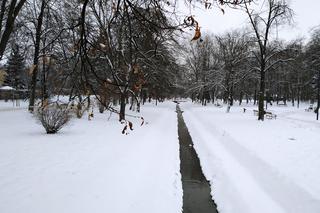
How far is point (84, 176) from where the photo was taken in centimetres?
853

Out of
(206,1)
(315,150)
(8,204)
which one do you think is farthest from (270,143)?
(206,1)

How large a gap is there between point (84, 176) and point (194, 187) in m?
3.35

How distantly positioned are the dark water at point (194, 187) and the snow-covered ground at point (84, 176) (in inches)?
10.5

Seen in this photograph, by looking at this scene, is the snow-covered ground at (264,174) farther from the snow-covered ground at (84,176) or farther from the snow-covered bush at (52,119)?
the snow-covered bush at (52,119)

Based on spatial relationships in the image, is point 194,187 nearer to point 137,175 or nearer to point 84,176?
point 137,175

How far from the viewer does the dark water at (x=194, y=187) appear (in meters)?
7.87

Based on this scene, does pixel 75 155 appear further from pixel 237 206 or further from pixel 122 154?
pixel 237 206

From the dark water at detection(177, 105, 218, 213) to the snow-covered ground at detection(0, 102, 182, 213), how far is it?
Result: 0.27m

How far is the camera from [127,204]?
704 cm

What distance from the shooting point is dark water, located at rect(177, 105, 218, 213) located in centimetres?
787

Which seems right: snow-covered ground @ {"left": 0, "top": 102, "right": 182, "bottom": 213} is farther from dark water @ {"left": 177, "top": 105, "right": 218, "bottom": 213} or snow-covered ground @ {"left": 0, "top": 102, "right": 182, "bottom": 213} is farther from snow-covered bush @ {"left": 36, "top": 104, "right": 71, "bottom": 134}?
snow-covered bush @ {"left": 36, "top": 104, "right": 71, "bottom": 134}

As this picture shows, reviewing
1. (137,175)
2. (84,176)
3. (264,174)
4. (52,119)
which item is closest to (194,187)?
(137,175)

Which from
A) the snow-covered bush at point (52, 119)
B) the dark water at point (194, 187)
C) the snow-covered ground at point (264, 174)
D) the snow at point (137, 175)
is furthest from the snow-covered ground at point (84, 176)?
the snow-covered ground at point (264, 174)

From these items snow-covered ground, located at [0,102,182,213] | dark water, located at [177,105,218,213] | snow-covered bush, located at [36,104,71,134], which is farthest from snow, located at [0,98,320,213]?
snow-covered bush, located at [36,104,71,134]
